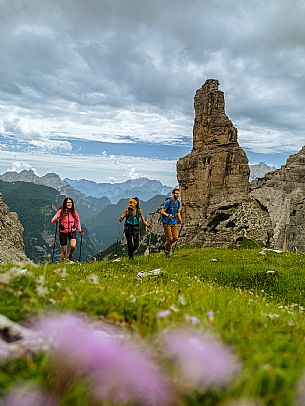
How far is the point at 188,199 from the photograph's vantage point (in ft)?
414

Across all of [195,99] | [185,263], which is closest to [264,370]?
[185,263]

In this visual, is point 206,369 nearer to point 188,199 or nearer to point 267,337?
point 267,337

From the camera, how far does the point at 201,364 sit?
255cm

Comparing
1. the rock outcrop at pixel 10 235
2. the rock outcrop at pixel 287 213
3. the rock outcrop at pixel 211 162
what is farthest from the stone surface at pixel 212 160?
the rock outcrop at pixel 10 235

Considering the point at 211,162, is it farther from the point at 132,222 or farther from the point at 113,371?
the point at 113,371

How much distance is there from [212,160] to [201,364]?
12171 cm

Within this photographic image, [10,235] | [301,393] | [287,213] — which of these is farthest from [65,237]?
[287,213]

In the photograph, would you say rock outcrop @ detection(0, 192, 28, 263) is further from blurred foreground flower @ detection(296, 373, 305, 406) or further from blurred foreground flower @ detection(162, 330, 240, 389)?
blurred foreground flower @ detection(296, 373, 305, 406)

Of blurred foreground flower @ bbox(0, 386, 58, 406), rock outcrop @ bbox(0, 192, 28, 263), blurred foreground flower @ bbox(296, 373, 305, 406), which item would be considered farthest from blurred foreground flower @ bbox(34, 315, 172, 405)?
rock outcrop @ bbox(0, 192, 28, 263)

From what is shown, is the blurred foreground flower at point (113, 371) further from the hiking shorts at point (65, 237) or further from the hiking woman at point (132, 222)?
the hiking shorts at point (65, 237)

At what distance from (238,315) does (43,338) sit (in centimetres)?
283

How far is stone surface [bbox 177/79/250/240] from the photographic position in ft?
393

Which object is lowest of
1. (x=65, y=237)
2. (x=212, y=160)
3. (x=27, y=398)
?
(x=65, y=237)

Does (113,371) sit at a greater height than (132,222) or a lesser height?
greater
